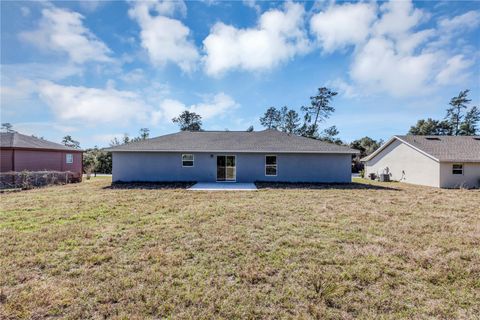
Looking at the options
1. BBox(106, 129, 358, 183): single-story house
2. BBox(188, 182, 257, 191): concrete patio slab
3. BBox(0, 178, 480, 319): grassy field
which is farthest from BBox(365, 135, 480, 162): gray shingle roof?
BBox(188, 182, 257, 191): concrete patio slab

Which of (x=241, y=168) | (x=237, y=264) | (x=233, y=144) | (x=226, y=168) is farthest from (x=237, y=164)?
(x=237, y=264)

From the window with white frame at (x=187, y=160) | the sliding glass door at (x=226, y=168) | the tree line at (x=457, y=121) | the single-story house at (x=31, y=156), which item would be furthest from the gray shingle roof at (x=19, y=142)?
the tree line at (x=457, y=121)

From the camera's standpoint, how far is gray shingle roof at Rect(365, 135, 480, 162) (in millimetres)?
15891

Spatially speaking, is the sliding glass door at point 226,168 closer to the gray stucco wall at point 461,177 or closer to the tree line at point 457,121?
the gray stucco wall at point 461,177

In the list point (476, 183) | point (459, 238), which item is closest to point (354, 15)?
point (459, 238)

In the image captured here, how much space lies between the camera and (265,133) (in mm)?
18250

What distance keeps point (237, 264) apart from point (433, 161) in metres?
18.3

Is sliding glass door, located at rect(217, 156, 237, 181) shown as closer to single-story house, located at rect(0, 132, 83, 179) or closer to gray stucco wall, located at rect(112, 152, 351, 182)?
gray stucco wall, located at rect(112, 152, 351, 182)

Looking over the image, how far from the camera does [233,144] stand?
1567 centimetres

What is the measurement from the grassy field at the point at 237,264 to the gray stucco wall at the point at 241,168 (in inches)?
307

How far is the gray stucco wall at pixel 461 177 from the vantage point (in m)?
15.7

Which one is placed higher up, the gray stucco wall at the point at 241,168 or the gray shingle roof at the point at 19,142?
the gray shingle roof at the point at 19,142

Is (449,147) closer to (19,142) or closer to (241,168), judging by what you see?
(241,168)

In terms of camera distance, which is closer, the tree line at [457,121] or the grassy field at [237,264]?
the grassy field at [237,264]
